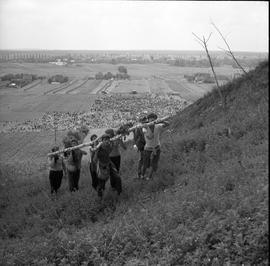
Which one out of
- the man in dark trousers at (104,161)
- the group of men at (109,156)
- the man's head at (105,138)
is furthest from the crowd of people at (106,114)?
the man's head at (105,138)

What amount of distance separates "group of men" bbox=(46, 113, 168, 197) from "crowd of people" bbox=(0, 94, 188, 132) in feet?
109

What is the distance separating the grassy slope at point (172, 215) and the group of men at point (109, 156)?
356mm

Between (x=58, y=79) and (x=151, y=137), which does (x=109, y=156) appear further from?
(x=58, y=79)

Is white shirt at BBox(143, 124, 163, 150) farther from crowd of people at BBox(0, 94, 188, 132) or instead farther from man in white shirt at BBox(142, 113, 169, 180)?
crowd of people at BBox(0, 94, 188, 132)

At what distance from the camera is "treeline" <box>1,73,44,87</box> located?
93.4 meters

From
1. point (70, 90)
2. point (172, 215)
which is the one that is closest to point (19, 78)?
point (70, 90)

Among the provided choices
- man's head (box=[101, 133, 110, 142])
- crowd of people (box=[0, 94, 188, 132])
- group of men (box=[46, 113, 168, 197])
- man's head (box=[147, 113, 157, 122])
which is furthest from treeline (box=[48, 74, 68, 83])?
man's head (box=[101, 133, 110, 142])

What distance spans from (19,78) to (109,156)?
320 feet

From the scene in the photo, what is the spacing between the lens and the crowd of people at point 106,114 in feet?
167

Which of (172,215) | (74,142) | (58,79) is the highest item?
(58,79)

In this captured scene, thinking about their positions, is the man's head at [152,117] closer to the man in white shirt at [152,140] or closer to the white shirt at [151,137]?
the man in white shirt at [152,140]

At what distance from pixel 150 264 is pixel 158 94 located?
7580 centimetres

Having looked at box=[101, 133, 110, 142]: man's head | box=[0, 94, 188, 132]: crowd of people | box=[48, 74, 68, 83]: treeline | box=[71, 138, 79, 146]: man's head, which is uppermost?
box=[48, 74, 68, 83]: treeline

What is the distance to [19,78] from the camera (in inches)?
3942
